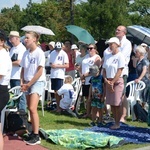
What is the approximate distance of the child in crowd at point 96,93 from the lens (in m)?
8.51

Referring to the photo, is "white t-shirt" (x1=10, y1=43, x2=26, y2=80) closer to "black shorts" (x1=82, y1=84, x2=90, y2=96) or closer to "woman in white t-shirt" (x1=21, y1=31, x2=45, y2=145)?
"woman in white t-shirt" (x1=21, y1=31, x2=45, y2=145)

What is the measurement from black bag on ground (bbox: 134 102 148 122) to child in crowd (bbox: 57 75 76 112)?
159cm

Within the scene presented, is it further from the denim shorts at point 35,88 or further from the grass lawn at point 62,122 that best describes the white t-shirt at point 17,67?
the denim shorts at point 35,88

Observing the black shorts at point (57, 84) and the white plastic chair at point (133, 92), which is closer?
the white plastic chair at point (133, 92)

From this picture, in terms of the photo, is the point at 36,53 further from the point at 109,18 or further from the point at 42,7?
the point at 42,7

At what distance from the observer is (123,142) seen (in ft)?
22.8

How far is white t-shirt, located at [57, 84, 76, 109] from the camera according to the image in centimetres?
991

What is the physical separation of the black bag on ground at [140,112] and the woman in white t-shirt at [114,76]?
1.19 meters

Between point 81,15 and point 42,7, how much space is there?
27.2 meters

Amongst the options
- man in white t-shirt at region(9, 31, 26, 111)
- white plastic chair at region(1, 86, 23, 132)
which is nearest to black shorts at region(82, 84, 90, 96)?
man in white t-shirt at region(9, 31, 26, 111)

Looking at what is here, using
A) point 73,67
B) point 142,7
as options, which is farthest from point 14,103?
point 142,7

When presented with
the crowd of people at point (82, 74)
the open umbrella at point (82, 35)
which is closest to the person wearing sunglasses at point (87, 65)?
the crowd of people at point (82, 74)

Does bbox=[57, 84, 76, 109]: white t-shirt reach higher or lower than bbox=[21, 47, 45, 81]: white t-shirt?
lower

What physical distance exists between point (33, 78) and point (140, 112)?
3.41 metres
